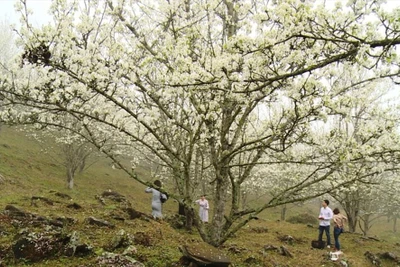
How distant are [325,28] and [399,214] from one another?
45.3m

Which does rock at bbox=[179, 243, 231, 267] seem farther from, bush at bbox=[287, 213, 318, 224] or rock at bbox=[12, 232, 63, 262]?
bush at bbox=[287, 213, 318, 224]

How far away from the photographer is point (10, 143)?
39.3m

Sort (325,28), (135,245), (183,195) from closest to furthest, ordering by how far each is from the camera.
Answer: 1. (325,28)
2. (183,195)
3. (135,245)

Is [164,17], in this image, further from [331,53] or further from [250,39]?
[331,53]

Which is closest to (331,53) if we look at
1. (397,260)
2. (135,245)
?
(135,245)

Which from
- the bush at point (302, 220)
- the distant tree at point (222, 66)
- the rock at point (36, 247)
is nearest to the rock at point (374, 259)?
the distant tree at point (222, 66)

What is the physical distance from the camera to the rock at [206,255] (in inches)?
313

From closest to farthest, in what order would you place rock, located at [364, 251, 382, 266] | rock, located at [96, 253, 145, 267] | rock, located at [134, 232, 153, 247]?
rock, located at [96, 253, 145, 267]
rock, located at [134, 232, 153, 247]
rock, located at [364, 251, 382, 266]

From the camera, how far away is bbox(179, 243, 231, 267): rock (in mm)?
7957

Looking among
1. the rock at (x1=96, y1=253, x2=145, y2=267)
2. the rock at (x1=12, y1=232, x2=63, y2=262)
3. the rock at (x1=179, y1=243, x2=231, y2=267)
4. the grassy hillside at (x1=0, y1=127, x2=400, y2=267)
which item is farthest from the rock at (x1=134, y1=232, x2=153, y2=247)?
the rock at (x1=12, y1=232, x2=63, y2=262)

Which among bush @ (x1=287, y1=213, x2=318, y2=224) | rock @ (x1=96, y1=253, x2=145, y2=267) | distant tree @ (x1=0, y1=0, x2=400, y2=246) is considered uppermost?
distant tree @ (x1=0, y1=0, x2=400, y2=246)

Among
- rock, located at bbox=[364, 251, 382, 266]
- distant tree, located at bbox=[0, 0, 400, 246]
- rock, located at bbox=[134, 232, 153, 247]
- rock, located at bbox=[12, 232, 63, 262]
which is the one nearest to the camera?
distant tree, located at bbox=[0, 0, 400, 246]

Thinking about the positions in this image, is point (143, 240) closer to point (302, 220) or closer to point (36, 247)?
point (36, 247)

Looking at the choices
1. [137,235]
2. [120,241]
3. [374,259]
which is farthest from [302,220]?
[120,241]
